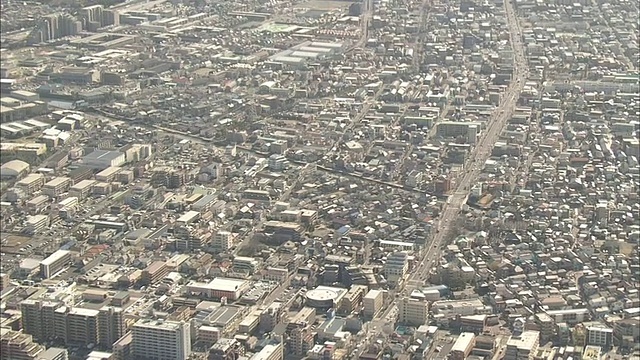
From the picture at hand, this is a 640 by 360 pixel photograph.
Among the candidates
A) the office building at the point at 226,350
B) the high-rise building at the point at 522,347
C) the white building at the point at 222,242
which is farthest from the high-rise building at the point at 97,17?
the high-rise building at the point at 522,347

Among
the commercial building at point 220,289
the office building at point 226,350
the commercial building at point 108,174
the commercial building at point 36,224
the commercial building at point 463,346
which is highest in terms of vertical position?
the commercial building at point 463,346

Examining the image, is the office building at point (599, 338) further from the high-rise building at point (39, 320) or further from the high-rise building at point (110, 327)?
the high-rise building at point (39, 320)

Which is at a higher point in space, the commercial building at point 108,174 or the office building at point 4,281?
the office building at point 4,281

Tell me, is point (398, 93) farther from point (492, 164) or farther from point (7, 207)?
point (7, 207)

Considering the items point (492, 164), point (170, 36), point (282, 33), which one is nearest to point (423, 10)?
point (282, 33)

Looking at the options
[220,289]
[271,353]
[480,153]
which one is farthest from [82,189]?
[271,353]

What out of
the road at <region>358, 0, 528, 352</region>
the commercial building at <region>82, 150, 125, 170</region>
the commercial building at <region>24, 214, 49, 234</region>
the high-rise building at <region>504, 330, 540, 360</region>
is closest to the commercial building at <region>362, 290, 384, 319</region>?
the road at <region>358, 0, 528, 352</region>
